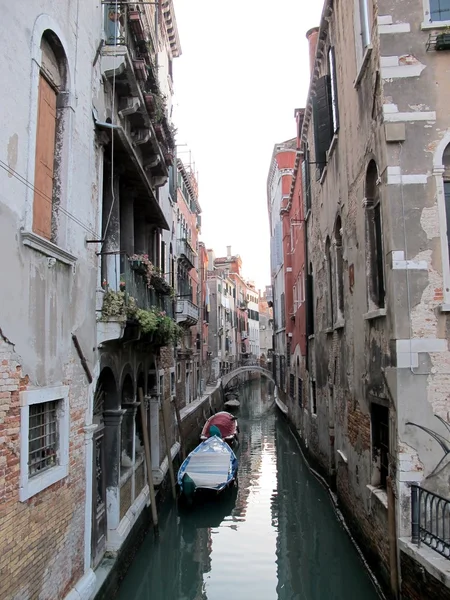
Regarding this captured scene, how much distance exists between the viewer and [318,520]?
1032cm

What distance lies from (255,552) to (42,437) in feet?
18.6

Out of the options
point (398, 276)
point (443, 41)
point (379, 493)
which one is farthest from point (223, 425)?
point (443, 41)

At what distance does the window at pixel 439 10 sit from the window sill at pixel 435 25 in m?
Answer: 0.13

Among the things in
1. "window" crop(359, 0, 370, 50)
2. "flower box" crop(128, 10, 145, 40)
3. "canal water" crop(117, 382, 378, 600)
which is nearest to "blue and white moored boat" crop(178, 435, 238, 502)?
"canal water" crop(117, 382, 378, 600)

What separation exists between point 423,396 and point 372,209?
105 inches

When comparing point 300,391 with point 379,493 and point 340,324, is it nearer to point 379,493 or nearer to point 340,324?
point 340,324

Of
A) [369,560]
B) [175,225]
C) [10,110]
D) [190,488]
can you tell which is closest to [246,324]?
[175,225]

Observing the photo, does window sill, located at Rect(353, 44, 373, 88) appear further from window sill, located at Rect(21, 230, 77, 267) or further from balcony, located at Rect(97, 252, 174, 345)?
window sill, located at Rect(21, 230, 77, 267)

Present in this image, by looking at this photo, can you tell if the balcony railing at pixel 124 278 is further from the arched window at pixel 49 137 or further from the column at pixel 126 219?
the arched window at pixel 49 137

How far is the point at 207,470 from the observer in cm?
1205

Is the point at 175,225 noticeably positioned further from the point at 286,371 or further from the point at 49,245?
the point at 49,245

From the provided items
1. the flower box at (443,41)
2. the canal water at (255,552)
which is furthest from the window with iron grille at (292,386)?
the flower box at (443,41)

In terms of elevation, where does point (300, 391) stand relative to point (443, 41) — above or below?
below

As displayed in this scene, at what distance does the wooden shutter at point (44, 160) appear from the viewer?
500 cm
